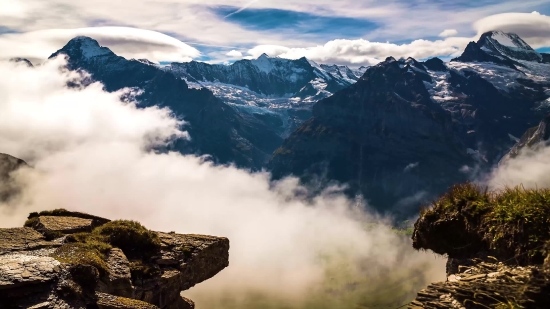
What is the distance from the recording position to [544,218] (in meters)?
14.0

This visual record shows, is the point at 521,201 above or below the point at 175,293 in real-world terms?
above

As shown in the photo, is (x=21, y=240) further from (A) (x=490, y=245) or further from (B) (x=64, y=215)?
(A) (x=490, y=245)

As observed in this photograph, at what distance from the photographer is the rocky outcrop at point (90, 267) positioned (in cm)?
1435

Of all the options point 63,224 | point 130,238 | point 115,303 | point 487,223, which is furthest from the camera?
point 63,224

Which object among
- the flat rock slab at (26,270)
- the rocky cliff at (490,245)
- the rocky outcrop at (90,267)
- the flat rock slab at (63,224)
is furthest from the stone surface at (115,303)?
the rocky cliff at (490,245)

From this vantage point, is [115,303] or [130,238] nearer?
[115,303]

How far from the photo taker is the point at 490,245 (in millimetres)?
16203

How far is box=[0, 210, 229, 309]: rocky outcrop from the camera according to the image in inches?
565

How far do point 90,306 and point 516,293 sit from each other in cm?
1372

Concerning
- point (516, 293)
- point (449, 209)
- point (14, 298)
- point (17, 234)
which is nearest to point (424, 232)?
point (449, 209)

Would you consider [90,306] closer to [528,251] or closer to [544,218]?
[528,251]

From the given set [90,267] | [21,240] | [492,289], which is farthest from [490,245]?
[21,240]

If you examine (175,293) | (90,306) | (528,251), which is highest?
(528,251)

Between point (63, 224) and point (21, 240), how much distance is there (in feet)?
12.6
